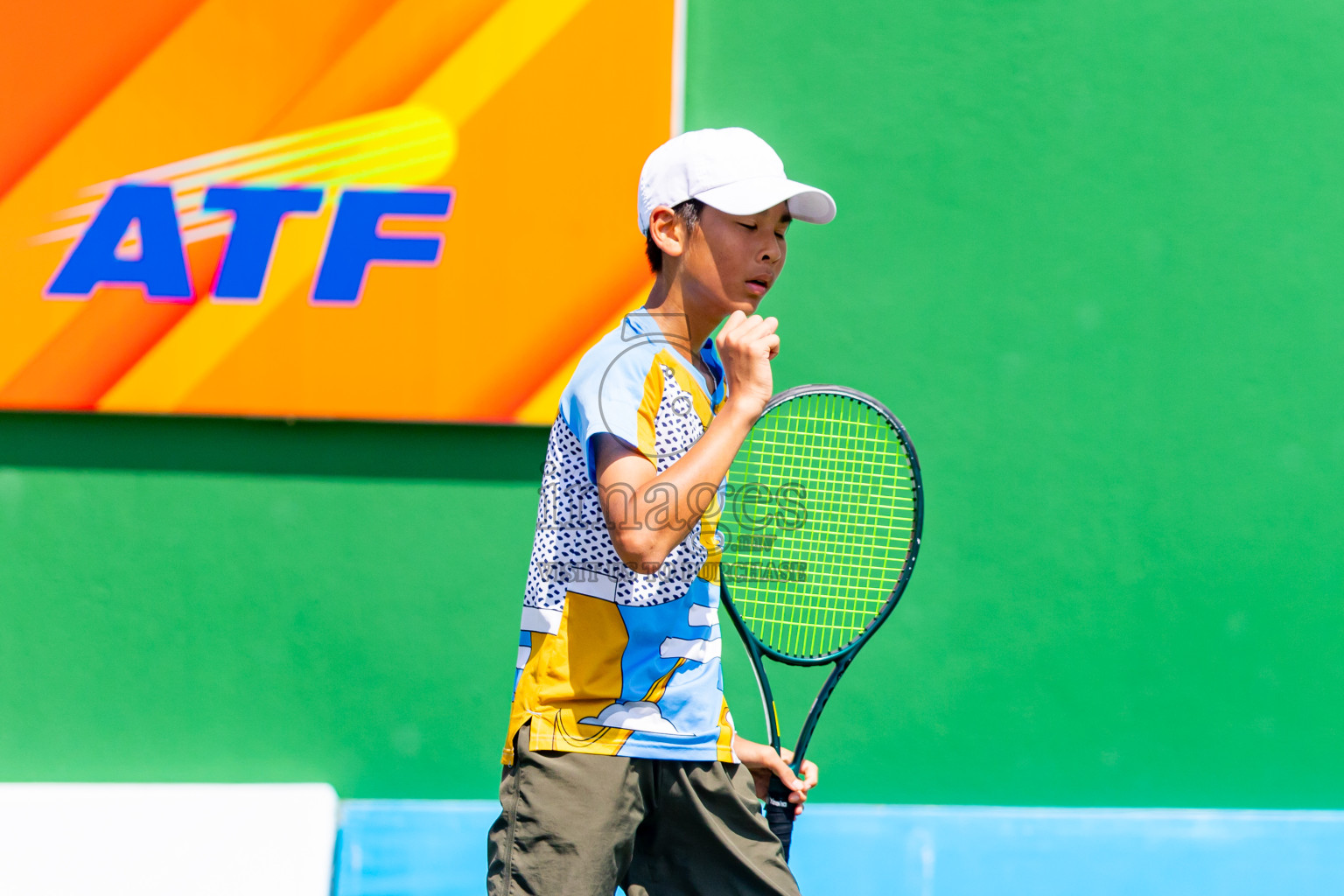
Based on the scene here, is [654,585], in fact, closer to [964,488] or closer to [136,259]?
[964,488]

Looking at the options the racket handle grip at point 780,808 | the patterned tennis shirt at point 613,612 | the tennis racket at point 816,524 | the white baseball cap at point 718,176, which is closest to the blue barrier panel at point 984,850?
the tennis racket at point 816,524

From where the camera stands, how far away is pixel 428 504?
2.81 metres

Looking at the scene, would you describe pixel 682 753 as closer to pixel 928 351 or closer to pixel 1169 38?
pixel 928 351

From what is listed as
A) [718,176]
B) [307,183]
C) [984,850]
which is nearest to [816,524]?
[984,850]

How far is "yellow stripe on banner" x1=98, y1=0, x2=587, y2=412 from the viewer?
8.88 feet

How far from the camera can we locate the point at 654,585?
1.53 meters

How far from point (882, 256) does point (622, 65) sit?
78 centimetres

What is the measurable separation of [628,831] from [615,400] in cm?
57

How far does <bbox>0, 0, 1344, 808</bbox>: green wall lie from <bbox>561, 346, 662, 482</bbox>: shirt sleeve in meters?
1.34

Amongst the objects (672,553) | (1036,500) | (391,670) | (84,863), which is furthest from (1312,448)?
(84,863)

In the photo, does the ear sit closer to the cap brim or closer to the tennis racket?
the cap brim

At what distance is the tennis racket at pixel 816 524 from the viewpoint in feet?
7.85

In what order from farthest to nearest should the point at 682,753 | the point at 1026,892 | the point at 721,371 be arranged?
the point at 1026,892, the point at 721,371, the point at 682,753

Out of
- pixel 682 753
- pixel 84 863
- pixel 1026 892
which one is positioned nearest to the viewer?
pixel 682 753
